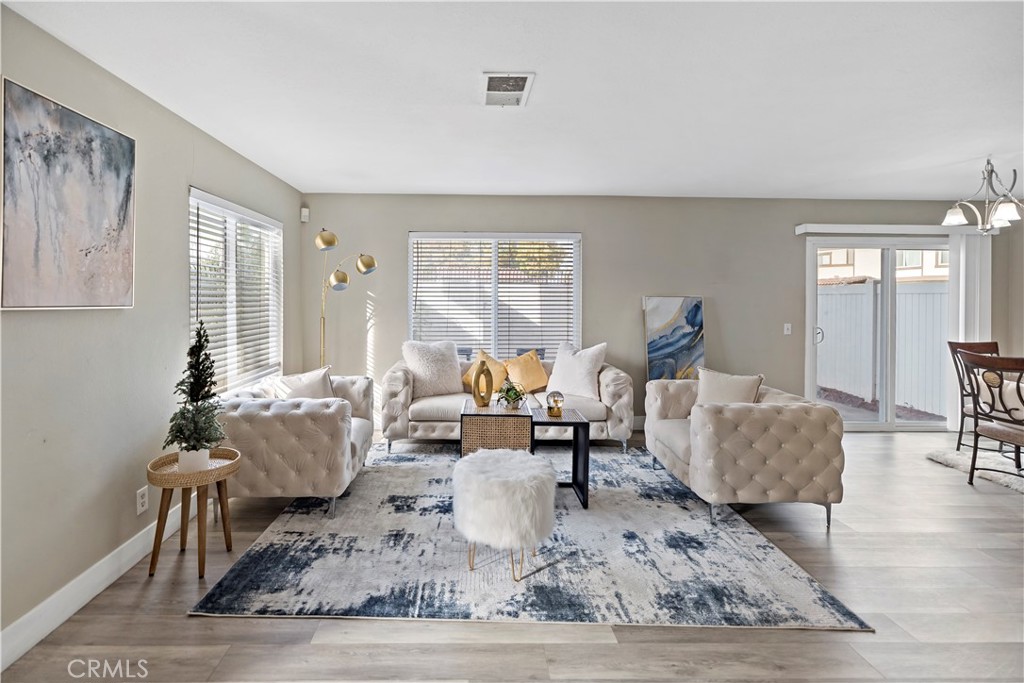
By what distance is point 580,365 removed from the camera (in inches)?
212

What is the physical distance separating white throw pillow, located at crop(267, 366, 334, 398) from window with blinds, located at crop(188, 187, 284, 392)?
354 millimetres

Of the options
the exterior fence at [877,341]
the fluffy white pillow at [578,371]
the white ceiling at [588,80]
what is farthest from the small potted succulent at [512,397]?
the exterior fence at [877,341]

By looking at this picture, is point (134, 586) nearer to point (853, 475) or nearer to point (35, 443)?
point (35, 443)

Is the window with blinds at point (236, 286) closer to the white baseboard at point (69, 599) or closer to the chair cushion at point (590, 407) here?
the white baseboard at point (69, 599)

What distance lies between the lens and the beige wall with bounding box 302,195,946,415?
19.2ft

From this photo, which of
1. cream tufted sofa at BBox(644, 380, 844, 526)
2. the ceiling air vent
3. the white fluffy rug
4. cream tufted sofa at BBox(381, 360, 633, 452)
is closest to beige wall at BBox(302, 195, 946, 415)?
cream tufted sofa at BBox(381, 360, 633, 452)

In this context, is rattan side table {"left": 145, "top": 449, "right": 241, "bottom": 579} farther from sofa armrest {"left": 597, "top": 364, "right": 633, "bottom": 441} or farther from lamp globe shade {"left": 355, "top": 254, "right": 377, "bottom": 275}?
sofa armrest {"left": 597, "top": 364, "right": 633, "bottom": 441}

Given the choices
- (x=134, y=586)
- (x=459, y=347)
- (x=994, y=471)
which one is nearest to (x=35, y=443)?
(x=134, y=586)

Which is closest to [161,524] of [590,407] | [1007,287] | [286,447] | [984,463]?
[286,447]

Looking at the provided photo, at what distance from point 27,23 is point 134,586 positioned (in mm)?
2414

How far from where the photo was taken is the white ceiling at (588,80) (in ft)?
7.27

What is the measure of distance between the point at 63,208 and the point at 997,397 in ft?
19.1

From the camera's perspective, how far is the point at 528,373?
5570 millimetres

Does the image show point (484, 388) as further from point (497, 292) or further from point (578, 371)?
point (497, 292)
